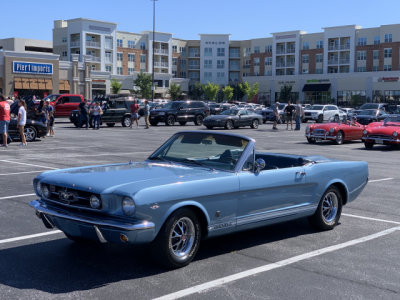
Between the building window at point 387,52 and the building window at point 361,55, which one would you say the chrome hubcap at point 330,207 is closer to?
the building window at point 387,52

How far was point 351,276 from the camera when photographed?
5.30 meters

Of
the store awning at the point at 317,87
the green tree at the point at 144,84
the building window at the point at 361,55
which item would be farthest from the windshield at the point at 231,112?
the building window at the point at 361,55

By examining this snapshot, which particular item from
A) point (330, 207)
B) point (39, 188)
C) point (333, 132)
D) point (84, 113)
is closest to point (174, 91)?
point (84, 113)

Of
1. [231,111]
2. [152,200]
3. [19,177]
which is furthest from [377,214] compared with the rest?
[231,111]

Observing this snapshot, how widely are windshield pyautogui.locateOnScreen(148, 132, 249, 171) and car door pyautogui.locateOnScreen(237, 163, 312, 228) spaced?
1.09ft

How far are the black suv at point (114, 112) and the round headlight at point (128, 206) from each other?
1095 inches

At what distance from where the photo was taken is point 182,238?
5.46 meters

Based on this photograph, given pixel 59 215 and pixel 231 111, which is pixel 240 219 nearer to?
pixel 59 215

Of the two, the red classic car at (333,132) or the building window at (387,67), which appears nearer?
the red classic car at (333,132)

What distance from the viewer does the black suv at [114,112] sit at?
1293 inches

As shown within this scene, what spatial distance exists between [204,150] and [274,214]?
45.9 inches

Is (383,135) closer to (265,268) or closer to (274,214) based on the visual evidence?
(274,214)

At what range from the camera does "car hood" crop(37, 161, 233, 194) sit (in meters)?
5.18

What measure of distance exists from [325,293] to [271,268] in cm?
81
